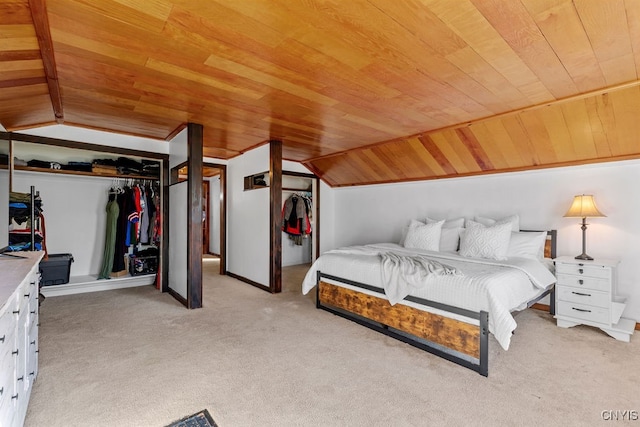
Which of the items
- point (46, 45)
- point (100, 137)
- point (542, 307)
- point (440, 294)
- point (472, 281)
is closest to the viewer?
point (46, 45)

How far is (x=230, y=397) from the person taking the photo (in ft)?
6.11

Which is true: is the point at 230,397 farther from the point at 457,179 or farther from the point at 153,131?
the point at 457,179

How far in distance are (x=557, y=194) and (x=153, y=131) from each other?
4971 millimetres

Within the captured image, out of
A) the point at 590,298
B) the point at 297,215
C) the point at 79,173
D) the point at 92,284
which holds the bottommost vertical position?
the point at 92,284

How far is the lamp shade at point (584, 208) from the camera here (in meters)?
2.97

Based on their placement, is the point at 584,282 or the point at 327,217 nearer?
the point at 584,282

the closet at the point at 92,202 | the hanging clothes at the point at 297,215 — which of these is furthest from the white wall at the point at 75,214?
the hanging clothes at the point at 297,215

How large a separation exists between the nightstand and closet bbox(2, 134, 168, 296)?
4773 mm

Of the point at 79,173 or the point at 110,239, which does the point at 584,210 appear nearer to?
the point at 110,239

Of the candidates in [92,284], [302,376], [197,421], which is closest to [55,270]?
[92,284]

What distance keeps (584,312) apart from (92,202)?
6.08 metres

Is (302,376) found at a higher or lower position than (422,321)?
lower

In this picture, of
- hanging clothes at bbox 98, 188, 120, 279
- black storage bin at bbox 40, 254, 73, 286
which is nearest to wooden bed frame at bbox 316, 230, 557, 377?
hanging clothes at bbox 98, 188, 120, 279

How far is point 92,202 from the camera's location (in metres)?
4.45
